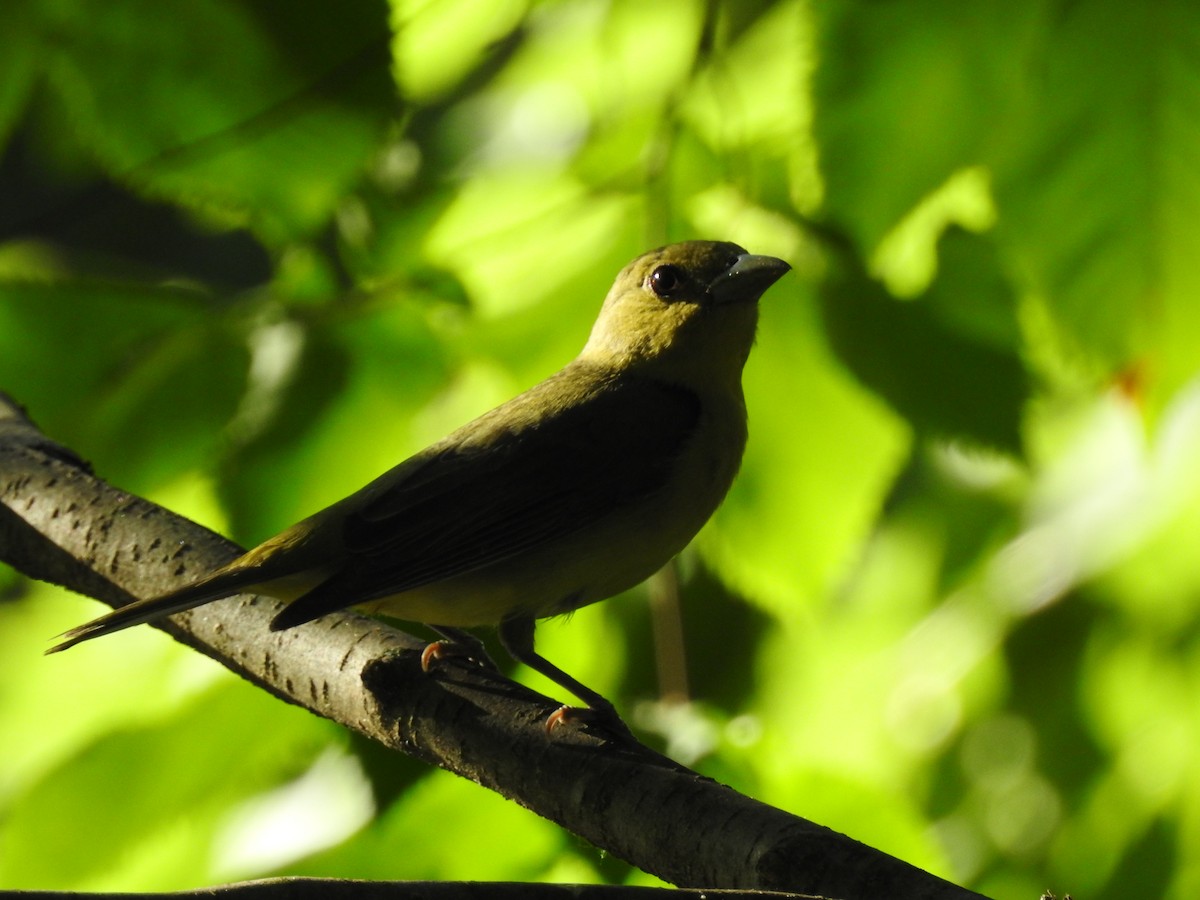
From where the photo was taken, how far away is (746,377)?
115 inches

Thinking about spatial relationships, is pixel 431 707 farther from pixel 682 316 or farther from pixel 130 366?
pixel 682 316

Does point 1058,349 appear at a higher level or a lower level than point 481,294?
lower

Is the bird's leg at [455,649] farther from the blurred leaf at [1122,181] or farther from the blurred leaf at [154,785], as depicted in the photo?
the blurred leaf at [1122,181]

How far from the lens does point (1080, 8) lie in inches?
98.8

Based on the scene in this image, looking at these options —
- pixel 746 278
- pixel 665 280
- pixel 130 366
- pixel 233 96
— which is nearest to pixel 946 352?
→ pixel 746 278

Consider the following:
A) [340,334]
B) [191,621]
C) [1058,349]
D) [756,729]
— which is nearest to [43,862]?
[191,621]

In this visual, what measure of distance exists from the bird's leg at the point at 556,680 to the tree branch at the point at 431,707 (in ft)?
0.13

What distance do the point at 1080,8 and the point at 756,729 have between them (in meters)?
1.47

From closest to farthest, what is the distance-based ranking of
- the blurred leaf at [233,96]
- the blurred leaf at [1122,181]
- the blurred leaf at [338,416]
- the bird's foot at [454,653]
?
the blurred leaf at [1122,181], the bird's foot at [454,653], the blurred leaf at [233,96], the blurred leaf at [338,416]

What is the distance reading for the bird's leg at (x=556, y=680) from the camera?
2.36 meters

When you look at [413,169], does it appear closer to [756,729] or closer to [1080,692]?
[756,729]

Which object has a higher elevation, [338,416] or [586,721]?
[338,416]

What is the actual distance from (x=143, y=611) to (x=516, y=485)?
2.81 ft

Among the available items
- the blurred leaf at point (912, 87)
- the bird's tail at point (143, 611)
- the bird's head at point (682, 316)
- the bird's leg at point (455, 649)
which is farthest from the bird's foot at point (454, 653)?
the blurred leaf at point (912, 87)
